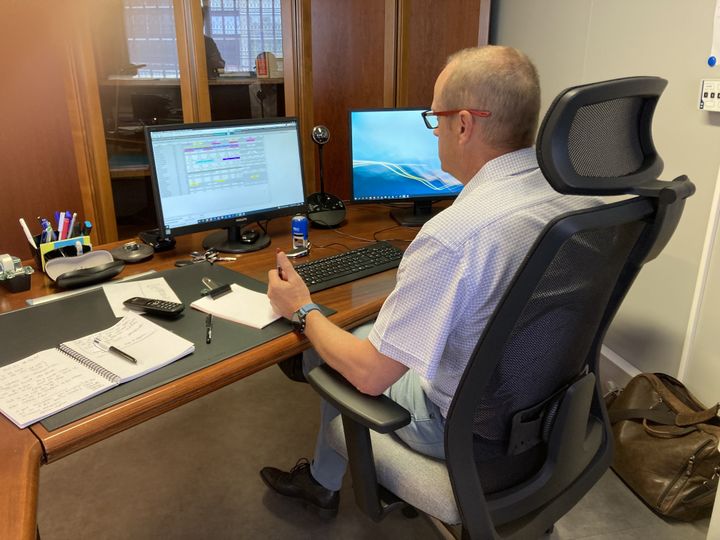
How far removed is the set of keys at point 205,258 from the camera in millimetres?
1778

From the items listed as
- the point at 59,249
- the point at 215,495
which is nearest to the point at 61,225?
the point at 59,249

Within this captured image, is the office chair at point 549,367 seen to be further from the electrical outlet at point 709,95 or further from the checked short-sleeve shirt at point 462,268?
the electrical outlet at point 709,95

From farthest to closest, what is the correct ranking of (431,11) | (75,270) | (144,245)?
1. (431,11)
2. (144,245)
3. (75,270)

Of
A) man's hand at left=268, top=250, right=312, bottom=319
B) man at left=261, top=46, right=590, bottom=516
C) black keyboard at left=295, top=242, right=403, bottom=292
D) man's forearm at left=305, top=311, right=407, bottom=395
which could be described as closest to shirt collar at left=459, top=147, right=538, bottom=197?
man at left=261, top=46, right=590, bottom=516

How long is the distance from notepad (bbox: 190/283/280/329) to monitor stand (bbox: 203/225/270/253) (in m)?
0.38

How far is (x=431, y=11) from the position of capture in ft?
8.47

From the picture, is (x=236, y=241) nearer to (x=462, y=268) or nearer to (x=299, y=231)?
(x=299, y=231)

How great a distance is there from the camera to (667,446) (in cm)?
178

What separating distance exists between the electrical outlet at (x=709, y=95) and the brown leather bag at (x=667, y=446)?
836mm

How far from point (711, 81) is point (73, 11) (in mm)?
2080

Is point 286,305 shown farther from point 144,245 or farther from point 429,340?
point 144,245

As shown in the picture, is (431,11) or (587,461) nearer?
(587,461)

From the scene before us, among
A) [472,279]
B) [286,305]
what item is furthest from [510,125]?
[286,305]

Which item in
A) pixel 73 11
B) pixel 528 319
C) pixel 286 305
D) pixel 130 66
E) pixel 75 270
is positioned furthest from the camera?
pixel 130 66
